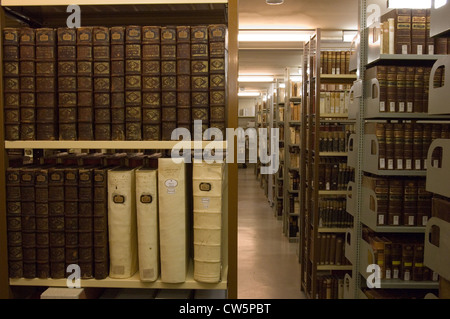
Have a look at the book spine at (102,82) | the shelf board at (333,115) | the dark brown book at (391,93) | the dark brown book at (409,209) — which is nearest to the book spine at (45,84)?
the book spine at (102,82)

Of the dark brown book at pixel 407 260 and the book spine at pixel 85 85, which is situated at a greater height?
the book spine at pixel 85 85

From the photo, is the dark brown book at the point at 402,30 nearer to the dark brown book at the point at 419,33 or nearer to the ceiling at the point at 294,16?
the dark brown book at the point at 419,33

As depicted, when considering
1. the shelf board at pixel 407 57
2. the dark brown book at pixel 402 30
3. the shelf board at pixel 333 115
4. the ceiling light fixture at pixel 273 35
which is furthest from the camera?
the ceiling light fixture at pixel 273 35

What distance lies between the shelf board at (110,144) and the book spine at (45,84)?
4cm

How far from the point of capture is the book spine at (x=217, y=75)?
1.44 m

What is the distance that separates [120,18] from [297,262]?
401 cm

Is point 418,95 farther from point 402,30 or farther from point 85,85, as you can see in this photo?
point 85,85

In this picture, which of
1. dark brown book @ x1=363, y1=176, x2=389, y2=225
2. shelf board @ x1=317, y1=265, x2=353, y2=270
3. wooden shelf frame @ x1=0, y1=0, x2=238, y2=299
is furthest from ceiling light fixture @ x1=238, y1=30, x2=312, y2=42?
wooden shelf frame @ x1=0, y1=0, x2=238, y2=299

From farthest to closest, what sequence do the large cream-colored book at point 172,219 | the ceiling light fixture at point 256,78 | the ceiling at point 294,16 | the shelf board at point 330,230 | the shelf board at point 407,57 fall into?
the ceiling light fixture at point 256,78 < the ceiling at point 294,16 < the shelf board at point 330,230 < the shelf board at point 407,57 < the large cream-colored book at point 172,219

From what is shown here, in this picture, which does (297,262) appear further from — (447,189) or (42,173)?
(42,173)

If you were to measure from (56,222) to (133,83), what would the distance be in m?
0.60

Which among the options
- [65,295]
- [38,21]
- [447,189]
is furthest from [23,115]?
[447,189]

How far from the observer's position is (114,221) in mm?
1463

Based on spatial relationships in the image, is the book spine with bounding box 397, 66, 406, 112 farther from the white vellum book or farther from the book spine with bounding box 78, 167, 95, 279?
the book spine with bounding box 78, 167, 95, 279
